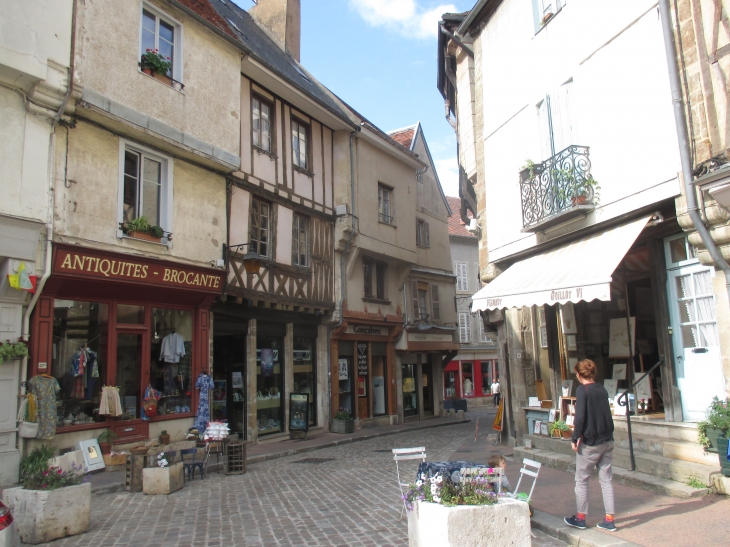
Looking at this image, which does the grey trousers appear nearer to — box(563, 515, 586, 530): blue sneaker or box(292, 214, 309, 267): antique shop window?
box(563, 515, 586, 530): blue sneaker

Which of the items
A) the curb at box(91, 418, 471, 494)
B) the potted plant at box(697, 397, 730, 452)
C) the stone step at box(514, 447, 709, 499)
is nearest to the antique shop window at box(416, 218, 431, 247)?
the curb at box(91, 418, 471, 494)

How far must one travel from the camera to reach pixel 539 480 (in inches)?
326

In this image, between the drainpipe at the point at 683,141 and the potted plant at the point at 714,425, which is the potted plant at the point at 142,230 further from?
the potted plant at the point at 714,425

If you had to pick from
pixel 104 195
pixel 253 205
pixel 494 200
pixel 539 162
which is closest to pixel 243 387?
pixel 253 205

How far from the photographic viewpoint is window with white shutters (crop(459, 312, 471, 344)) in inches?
1281

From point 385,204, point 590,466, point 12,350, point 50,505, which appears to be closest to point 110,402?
point 12,350

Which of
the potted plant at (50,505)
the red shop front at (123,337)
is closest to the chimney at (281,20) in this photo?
the red shop front at (123,337)

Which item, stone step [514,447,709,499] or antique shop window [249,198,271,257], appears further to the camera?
antique shop window [249,198,271,257]

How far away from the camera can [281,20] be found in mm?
19547

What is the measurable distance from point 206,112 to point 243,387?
6.35 m

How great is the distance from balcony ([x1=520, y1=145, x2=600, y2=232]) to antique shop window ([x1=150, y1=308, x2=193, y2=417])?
279 inches

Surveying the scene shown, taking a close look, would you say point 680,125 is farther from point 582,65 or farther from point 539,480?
point 539,480

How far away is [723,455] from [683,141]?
374 centimetres

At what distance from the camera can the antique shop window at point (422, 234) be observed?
75.4 feet
